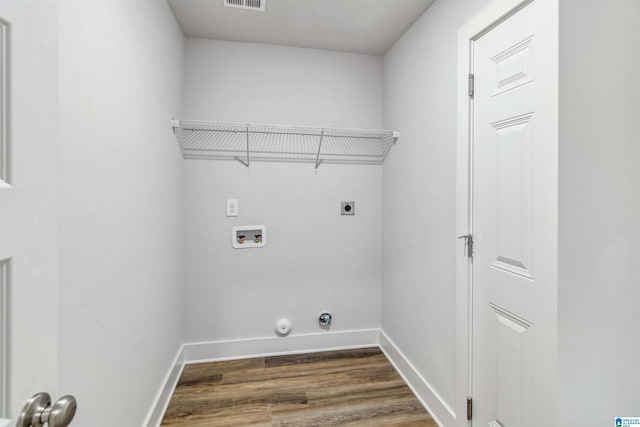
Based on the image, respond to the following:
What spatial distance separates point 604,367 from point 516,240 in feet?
1.61

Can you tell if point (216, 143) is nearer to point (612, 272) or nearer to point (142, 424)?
point (142, 424)

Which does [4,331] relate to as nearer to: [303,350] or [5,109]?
[5,109]

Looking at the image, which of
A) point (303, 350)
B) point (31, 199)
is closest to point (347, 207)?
point (303, 350)

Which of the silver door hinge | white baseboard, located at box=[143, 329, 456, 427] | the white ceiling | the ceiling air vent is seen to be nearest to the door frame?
the silver door hinge

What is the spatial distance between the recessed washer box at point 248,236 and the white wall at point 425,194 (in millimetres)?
987

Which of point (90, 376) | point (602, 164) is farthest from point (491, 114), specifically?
point (90, 376)

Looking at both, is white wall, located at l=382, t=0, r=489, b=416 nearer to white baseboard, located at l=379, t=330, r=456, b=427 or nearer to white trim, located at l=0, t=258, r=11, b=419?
white baseboard, located at l=379, t=330, r=456, b=427

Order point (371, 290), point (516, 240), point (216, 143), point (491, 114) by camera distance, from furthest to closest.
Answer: point (371, 290)
point (216, 143)
point (491, 114)
point (516, 240)

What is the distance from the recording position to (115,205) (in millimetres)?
1205

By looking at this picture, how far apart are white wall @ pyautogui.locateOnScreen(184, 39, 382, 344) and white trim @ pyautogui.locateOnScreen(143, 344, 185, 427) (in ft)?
0.68

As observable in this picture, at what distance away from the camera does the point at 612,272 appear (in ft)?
3.35

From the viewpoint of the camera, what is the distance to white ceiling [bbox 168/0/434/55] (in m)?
1.81

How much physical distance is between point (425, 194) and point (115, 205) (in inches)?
63.1

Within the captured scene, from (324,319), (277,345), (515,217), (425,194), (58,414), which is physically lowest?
(277,345)
